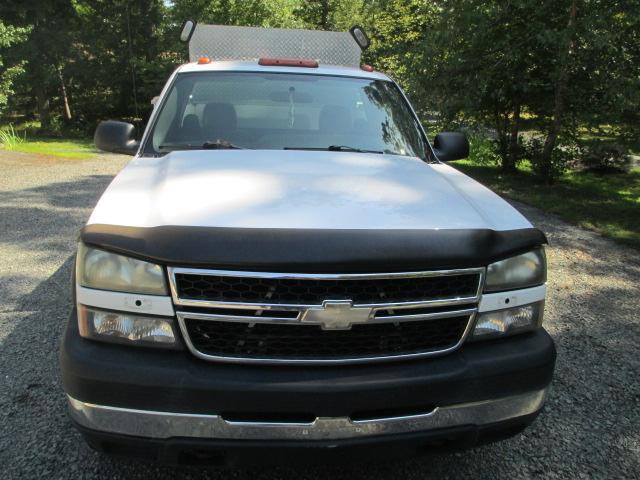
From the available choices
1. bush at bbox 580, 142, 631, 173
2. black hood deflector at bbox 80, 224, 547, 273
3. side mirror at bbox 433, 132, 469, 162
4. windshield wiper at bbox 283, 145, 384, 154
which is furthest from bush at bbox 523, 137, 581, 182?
black hood deflector at bbox 80, 224, 547, 273

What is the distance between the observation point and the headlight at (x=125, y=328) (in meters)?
1.95

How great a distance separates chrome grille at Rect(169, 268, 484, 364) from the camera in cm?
191

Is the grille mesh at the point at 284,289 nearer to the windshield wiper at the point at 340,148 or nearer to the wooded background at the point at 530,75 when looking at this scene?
the windshield wiper at the point at 340,148

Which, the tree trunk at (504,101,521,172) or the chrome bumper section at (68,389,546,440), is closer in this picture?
the chrome bumper section at (68,389,546,440)

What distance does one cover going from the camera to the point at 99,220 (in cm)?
212

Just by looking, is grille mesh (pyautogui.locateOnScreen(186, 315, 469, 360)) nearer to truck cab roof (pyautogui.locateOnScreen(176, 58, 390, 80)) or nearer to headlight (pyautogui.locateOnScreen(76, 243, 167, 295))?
headlight (pyautogui.locateOnScreen(76, 243, 167, 295))

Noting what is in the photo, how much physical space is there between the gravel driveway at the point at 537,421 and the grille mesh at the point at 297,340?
45cm

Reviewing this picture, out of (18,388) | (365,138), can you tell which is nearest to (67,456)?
(18,388)

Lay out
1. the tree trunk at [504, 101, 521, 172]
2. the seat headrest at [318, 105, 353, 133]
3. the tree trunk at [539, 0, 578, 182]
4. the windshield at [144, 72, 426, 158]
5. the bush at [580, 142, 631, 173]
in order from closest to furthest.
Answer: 1. the windshield at [144, 72, 426, 158]
2. the seat headrest at [318, 105, 353, 133]
3. the tree trunk at [539, 0, 578, 182]
4. the bush at [580, 142, 631, 173]
5. the tree trunk at [504, 101, 521, 172]

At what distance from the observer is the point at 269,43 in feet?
20.0

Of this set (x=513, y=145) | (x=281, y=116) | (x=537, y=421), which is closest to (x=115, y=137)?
(x=281, y=116)

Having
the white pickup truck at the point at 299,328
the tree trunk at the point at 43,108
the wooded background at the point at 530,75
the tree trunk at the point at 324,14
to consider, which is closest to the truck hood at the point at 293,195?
the white pickup truck at the point at 299,328

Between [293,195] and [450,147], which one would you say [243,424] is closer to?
[293,195]

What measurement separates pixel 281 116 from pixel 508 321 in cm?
209
